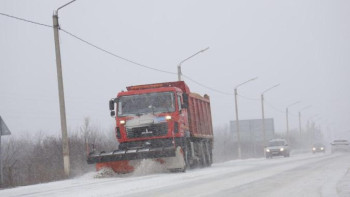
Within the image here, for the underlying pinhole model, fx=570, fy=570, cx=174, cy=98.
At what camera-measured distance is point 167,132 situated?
21188mm

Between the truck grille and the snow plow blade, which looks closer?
the snow plow blade

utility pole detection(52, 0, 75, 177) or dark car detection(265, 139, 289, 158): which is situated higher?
utility pole detection(52, 0, 75, 177)

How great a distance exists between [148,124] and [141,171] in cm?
184

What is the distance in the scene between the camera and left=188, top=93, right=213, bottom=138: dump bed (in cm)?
2494

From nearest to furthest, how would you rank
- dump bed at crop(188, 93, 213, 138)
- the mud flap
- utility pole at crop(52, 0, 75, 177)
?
the mud flap, utility pole at crop(52, 0, 75, 177), dump bed at crop(188, 93, 213, 138)

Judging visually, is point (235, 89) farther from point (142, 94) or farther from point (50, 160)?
point (142, 94)

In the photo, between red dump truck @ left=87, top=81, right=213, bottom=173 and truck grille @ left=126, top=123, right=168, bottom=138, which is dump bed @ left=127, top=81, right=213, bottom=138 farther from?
truck grille @ left=126, top=123, right=168, bottom=138

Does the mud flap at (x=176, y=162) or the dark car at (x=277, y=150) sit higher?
the mud flap at (x=176, y=162)

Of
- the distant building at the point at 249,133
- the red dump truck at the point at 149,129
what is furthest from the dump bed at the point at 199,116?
the distant building at the point at 249,133

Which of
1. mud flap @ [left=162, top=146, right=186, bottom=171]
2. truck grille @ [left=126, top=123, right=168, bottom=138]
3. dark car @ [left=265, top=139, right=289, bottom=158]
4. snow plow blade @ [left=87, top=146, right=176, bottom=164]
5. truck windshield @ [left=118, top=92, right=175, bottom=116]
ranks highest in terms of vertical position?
truck windshield @ [left=118, top=92, right=175, bottom=116]

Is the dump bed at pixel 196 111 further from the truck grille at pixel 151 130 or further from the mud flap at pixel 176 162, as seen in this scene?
the mud flap at pixel 176 162

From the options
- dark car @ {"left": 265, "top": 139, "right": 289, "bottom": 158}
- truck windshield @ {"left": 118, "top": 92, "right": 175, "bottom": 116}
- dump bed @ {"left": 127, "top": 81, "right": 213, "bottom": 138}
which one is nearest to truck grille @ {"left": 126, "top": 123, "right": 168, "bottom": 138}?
truck windshield @ {"left": 118, "top": 92, "right": 175, "bottom": 116}

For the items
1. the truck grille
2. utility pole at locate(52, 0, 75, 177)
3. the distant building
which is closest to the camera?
the truck grille

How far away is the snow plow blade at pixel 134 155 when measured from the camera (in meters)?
19.9
